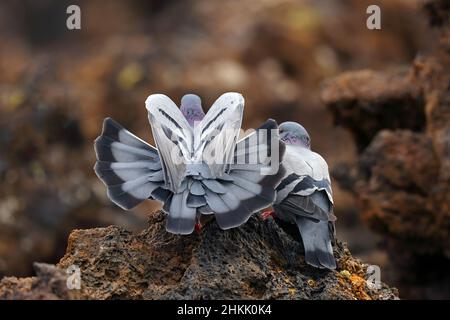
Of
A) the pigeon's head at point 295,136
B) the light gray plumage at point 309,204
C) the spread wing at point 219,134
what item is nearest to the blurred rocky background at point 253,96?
the pigeon's head at point 295,136

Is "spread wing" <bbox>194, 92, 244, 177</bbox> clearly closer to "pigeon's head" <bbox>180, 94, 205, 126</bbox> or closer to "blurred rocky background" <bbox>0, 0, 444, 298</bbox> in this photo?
"pigeon's head" <bbox>180, 94, 205, 126</bbox>

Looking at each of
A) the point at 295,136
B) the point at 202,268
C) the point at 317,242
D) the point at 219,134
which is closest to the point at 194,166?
the point at 219,134

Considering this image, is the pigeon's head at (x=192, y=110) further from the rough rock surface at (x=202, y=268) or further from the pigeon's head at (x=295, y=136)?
the rough rock surface at (x=202, y=268)

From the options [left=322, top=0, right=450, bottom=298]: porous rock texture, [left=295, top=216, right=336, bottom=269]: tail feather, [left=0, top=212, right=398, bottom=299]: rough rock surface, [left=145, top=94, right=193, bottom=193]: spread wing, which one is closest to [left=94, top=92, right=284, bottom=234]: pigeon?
[left=145, top=94, right=193, bottom=193]: spread wing

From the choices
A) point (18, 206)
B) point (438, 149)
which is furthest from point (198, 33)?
point (438, 149)

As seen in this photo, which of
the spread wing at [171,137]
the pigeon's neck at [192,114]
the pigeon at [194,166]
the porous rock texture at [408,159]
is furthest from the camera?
the porous rock texture at [408,159]

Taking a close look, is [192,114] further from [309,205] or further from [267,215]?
[309,205]
